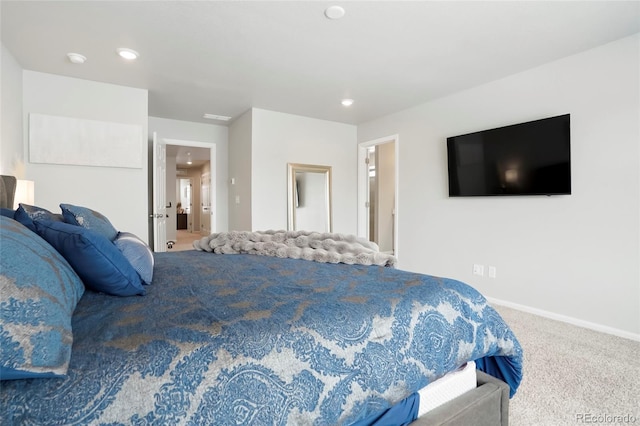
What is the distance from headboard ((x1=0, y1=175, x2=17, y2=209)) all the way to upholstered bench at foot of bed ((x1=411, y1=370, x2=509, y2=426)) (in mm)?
2771

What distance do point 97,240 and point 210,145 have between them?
4.76m

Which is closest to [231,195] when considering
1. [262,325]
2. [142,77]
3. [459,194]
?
[142,77]

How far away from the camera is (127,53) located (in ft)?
9.80

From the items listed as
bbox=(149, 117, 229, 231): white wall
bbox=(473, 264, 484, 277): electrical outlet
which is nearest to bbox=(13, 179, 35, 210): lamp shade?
bbox=(149, 117, 229, 231): white wall

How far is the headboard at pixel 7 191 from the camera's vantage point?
213cm

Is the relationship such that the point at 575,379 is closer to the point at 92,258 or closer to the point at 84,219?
the point at 92,258

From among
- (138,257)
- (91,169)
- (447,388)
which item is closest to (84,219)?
(138,257)

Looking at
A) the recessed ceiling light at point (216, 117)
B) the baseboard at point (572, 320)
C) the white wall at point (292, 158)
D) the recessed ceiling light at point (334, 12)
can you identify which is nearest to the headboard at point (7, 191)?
the recessed ceiling light at point (334, 12)

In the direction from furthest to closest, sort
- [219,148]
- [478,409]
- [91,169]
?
1. [219,148]
2. [91,169]
3. [478,409]

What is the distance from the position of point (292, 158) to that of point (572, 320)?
396 cm

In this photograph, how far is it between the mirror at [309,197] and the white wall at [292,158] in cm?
9

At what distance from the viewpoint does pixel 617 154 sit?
110 inches

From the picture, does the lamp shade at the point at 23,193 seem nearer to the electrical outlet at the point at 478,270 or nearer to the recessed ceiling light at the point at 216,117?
the recessed ceiling light at the point at 216,117

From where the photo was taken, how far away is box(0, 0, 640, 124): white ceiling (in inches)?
92.9
